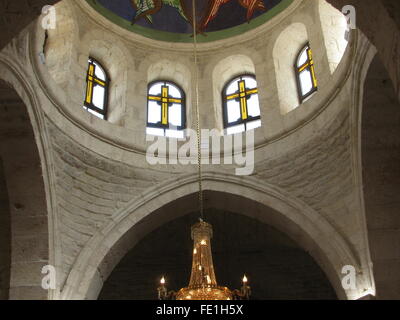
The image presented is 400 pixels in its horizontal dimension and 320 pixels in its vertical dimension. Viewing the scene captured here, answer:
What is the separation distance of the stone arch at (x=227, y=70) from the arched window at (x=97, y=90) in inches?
84.7

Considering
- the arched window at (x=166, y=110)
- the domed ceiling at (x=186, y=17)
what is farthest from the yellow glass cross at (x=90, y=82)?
the domed ceiling at (x=186, y=17)

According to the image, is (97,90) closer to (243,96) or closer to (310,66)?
(243,96)

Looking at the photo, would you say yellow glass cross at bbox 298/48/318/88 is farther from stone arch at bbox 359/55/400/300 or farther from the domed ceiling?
stone arch at bbox 359/55/400/300

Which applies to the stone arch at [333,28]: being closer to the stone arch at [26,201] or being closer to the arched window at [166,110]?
the arched window at [166,110]

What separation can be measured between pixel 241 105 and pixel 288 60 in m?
1.25

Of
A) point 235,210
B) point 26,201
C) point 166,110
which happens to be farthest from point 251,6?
point 26,201

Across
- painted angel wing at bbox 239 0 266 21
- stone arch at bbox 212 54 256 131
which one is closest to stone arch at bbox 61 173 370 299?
stone arch at bbox 212 54 256 131

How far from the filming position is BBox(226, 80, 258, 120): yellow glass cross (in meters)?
11.0

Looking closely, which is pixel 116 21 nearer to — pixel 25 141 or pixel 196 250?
pixel 25 141

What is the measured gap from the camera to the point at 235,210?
33.2ft

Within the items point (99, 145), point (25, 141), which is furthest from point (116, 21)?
point (25, 141)

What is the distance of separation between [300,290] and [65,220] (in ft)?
19.1

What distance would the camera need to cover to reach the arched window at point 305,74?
10.4 metres

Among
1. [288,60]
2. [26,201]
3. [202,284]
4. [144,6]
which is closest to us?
[202,284]
